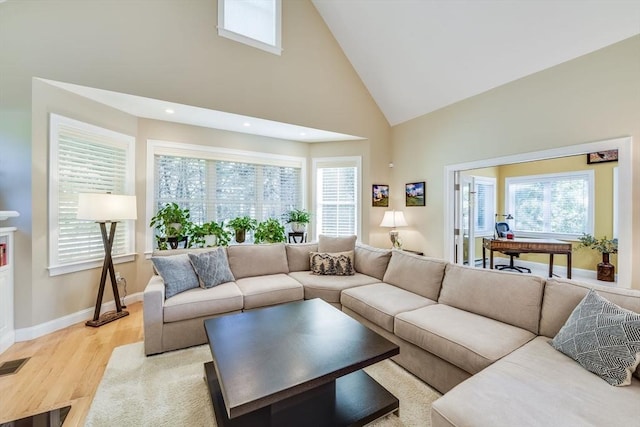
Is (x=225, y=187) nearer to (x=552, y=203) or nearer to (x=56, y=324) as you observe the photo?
(x=56, y=324)

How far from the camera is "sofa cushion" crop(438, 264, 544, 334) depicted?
6.48 ft

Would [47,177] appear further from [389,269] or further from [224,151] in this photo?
[389,269]

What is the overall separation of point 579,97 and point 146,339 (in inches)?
203

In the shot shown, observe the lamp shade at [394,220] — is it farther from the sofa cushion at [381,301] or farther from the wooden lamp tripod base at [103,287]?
the wooden lamp tripod base at [103,287]

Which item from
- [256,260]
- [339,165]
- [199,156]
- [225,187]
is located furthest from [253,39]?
[256,260]

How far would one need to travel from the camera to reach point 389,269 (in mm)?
3236

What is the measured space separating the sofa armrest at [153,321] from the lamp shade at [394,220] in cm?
379

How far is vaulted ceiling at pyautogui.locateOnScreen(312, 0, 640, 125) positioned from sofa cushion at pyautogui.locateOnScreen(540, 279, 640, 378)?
8.72ft

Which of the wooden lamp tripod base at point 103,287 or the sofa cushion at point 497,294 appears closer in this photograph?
the sofa cushion at point 497,294

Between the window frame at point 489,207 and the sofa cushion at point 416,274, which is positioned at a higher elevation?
the window frame at point 489,207

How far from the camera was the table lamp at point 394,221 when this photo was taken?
4941 millimetres

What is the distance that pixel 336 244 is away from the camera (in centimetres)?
388

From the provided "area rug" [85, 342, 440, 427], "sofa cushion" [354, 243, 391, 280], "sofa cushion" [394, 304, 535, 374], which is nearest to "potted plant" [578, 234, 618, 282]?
"sofa cushion" [354, 243, 391, 280]

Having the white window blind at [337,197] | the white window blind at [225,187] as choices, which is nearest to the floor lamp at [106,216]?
the white window blind at [225,187]
